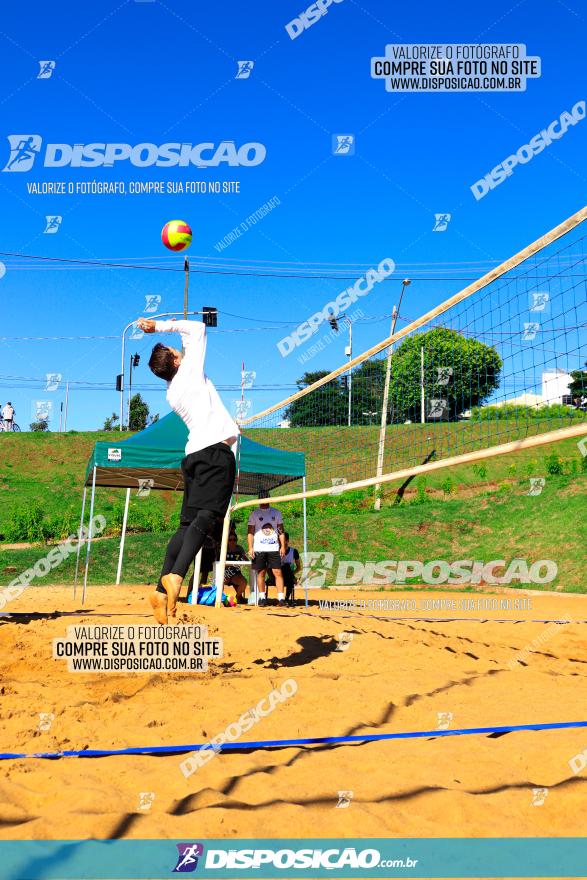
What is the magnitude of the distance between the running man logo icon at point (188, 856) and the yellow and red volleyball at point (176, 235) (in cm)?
646

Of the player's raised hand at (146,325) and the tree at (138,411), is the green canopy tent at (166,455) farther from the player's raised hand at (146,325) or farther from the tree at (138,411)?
the tree at (138,411)

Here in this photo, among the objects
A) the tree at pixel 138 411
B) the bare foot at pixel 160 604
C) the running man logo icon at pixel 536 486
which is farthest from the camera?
the tree at pixel 138 411

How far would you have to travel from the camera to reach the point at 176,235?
744 cm

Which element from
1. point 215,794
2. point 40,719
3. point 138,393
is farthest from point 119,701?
point 138,393

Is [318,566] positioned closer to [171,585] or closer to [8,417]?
[171,585]

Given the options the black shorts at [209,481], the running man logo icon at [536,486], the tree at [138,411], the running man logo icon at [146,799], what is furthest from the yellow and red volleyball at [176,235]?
the tree at [138,411]

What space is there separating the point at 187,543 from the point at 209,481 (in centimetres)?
43

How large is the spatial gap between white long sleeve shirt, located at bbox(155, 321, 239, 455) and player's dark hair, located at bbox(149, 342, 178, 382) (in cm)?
10

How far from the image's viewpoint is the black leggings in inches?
165

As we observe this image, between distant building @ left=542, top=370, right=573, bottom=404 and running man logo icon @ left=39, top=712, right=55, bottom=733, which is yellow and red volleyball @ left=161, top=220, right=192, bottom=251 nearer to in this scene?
distant building @ left=542, top=370, right=573, bottom=404

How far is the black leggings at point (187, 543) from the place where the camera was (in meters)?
4.18

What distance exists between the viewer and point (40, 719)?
3.37m

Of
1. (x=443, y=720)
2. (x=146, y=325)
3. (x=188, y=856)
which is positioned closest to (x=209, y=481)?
(x=146, y=325)

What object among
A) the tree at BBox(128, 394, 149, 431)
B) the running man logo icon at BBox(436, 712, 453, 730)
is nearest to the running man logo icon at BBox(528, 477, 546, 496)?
the running man logo icon at BBox(436, 712, 453, 730)
